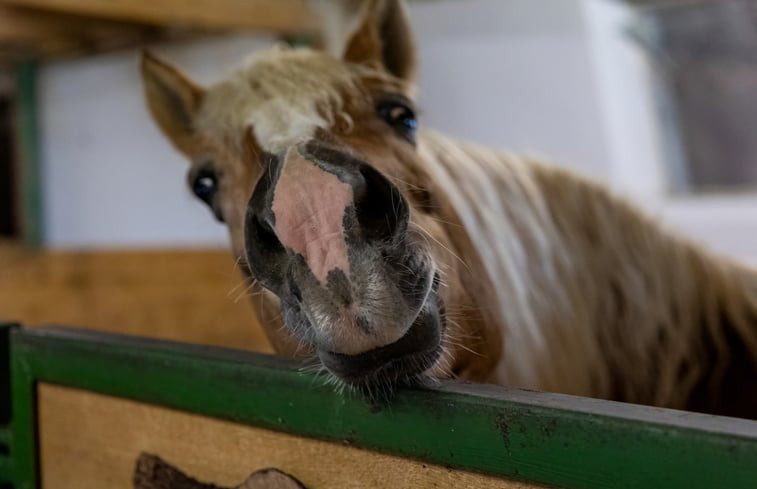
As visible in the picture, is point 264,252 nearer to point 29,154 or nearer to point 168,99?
point 168,99

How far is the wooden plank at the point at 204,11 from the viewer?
2734mm

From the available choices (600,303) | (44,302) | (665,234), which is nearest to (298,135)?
(600,303)

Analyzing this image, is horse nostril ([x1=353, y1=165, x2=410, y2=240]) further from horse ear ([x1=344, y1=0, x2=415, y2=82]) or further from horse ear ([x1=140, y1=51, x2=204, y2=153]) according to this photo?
horse ear ([x1=140, y1=51, x2=204, y2=153])

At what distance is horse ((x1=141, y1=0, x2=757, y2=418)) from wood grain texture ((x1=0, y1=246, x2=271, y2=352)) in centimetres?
164

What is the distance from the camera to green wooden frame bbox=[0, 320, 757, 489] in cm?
47

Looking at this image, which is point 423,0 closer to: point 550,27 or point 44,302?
point 550,27

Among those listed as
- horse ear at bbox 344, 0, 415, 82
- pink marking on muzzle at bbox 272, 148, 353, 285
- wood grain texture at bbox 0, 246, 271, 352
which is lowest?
wood grain texture at bbox 0, 246, 271, 352

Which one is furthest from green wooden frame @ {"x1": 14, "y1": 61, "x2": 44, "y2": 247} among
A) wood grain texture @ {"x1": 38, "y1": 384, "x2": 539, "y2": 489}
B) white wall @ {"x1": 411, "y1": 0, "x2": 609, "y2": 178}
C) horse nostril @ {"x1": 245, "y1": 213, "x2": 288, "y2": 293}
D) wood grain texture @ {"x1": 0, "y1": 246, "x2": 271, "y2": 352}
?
horse nostril @ {"x1": 245, "y1": 213, "x2": 288, "y2": 293}

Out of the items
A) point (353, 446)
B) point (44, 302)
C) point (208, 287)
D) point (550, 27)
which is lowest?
point (44, 302)

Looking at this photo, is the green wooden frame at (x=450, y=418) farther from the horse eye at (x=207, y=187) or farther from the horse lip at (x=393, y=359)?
the horse eye at (x=207, y=187)

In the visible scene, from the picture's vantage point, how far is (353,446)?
0.66 metres

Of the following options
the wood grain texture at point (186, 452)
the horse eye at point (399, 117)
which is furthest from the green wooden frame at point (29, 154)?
the horse eye at point (399, 117)

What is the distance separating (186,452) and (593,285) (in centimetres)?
80

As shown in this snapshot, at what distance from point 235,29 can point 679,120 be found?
2.18 meters
